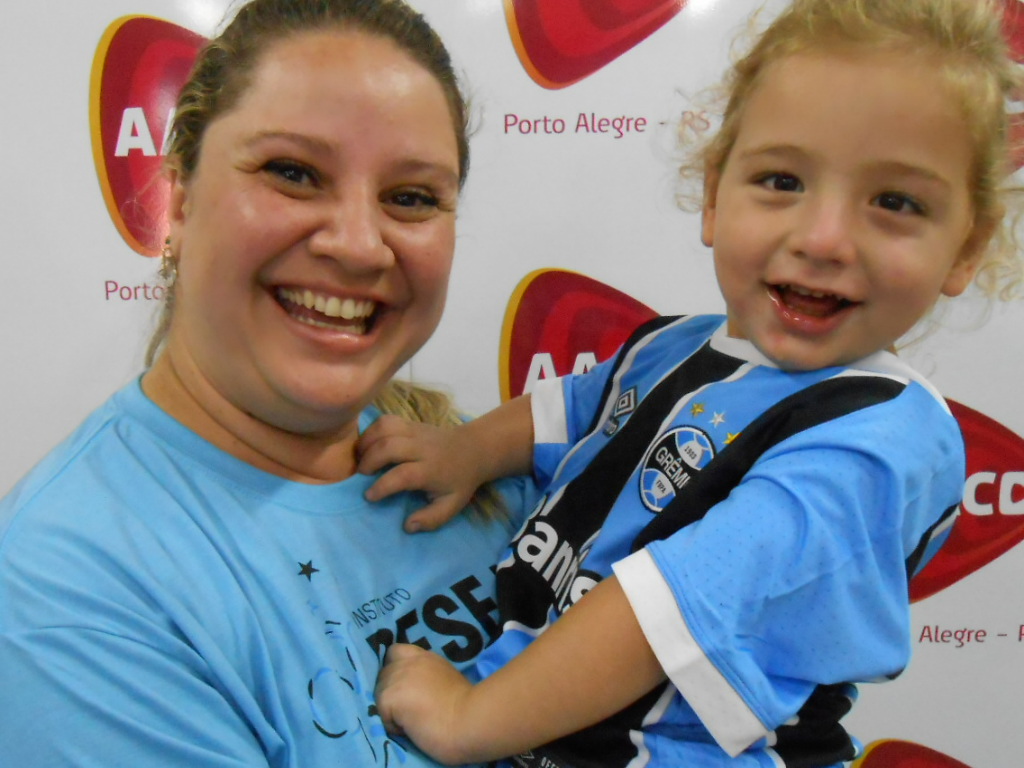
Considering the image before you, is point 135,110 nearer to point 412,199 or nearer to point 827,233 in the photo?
point 412,199

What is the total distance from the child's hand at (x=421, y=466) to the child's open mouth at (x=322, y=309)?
0.19m

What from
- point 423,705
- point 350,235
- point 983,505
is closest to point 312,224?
point 350,235

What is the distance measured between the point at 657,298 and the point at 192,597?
1009 millimetres

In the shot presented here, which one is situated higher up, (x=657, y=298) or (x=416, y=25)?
(x=416, y=25)

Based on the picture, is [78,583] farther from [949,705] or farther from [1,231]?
[949,705]

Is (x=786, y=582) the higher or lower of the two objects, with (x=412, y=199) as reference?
lower

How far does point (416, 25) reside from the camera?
0.80m

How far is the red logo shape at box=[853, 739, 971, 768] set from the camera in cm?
158

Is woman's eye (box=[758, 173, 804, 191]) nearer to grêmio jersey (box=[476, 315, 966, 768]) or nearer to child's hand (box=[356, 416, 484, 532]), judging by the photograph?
grêmio jersey (box=[476, 315, 966, 768])

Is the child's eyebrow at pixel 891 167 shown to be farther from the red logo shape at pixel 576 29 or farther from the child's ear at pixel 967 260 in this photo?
the red logo shape at pixel 576 29

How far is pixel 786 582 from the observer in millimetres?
640

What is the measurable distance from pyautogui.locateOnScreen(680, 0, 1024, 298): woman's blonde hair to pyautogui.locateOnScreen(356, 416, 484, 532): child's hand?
1.68 feet

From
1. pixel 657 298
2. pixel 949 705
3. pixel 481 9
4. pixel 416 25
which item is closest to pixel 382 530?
pixel 416 25

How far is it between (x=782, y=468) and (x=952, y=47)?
444mm
